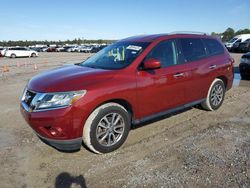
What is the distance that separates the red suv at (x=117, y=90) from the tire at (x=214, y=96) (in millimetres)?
143

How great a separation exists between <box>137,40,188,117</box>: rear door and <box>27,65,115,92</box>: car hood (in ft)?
2.16

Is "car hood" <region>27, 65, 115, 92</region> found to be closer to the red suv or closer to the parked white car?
the red suv

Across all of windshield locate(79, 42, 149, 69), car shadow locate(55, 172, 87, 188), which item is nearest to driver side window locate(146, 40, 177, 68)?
windshield locate(79, 42, 149, 69)

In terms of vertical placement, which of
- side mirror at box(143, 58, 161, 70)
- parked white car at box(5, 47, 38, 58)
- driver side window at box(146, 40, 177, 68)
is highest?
driver side window at box(146, 40, 177, 68)

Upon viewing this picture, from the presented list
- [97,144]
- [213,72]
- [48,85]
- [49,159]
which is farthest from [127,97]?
[213,72]

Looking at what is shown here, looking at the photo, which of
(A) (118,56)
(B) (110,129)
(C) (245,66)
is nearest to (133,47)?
(A) (118,56)

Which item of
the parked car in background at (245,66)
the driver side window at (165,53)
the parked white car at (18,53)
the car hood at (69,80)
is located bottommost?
the parked white car at (18,53)

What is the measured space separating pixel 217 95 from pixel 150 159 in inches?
128

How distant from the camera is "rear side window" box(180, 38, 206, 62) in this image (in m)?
5.72

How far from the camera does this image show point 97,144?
4.38 metres

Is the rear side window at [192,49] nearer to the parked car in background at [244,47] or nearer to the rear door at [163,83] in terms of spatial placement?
the rear door at [163,83]

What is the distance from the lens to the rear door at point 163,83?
4.84 meters

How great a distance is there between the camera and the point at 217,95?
6.74 m

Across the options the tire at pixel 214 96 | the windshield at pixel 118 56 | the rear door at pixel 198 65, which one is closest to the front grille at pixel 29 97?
the windshield at pixel 118 56
